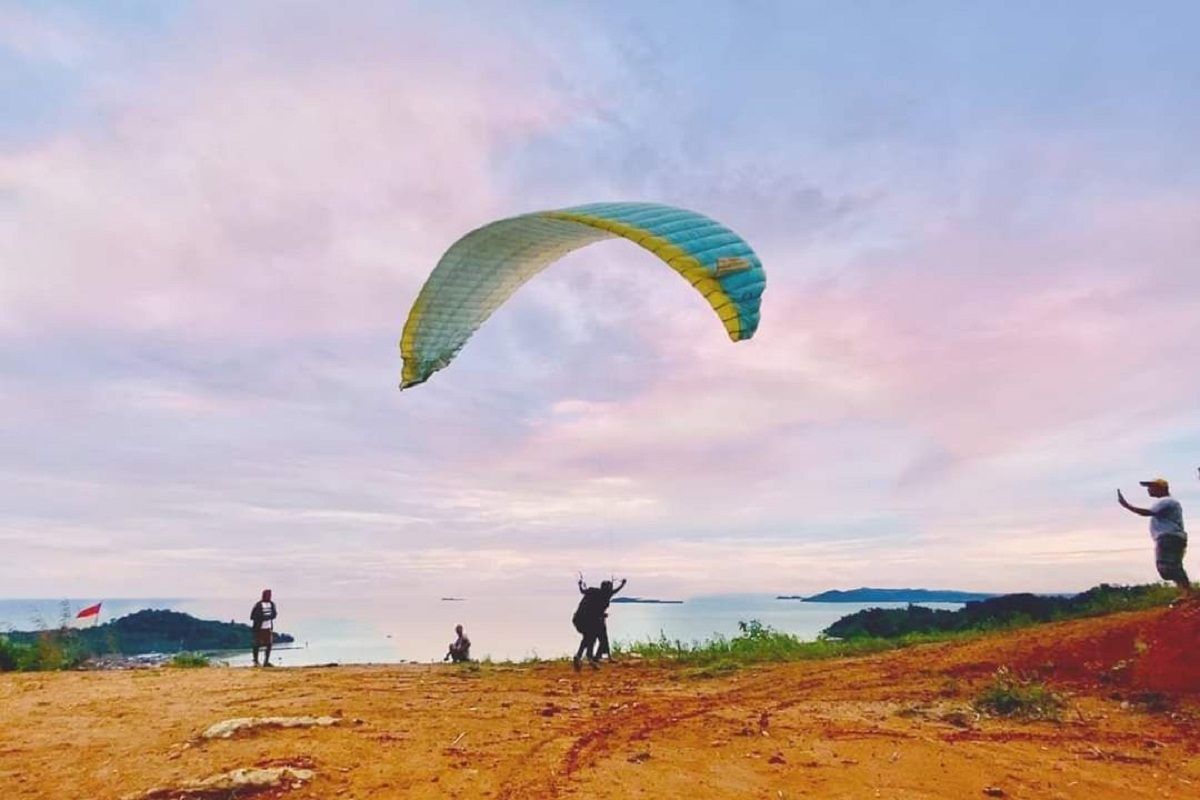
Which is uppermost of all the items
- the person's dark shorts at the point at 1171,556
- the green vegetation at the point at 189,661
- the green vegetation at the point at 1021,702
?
the person's dark shorts at the point at 1171,556

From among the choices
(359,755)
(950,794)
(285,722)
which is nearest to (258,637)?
(285,722)

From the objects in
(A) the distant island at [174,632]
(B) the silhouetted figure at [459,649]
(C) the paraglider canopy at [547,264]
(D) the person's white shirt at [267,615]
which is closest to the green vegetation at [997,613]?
(B) the silhouetted figure at [459,649]

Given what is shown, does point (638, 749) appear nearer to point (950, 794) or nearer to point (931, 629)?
point (950, 794)

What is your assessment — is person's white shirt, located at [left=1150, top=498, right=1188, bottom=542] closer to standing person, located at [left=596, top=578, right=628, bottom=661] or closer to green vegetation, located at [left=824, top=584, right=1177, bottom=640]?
green vegetation, located at [left=824, top=584, right=1177, bottom=640]

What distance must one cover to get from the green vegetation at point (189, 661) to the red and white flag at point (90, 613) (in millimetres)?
3991

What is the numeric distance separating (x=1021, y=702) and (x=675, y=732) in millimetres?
3763

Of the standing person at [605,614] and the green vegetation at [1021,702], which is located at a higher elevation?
the standing person at [605,614]

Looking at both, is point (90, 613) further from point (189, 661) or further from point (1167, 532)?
point (1167, 532)

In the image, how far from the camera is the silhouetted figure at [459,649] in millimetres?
17953

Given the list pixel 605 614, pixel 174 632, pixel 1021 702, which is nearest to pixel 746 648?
pixel 605 614

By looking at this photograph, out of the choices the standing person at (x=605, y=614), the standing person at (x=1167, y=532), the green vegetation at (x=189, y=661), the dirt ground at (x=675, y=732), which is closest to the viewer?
the dirt ground at (x=675, y=732)

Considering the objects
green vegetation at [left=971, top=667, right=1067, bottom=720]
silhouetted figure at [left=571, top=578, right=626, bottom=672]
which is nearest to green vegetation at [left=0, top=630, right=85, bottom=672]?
silhouetted figure at [left=571, top=578, right=626, bottom=672]

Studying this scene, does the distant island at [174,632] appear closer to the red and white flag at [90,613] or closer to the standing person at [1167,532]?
the red and white flag at [90,613]

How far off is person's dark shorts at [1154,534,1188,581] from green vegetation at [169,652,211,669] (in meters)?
A: 15.4
